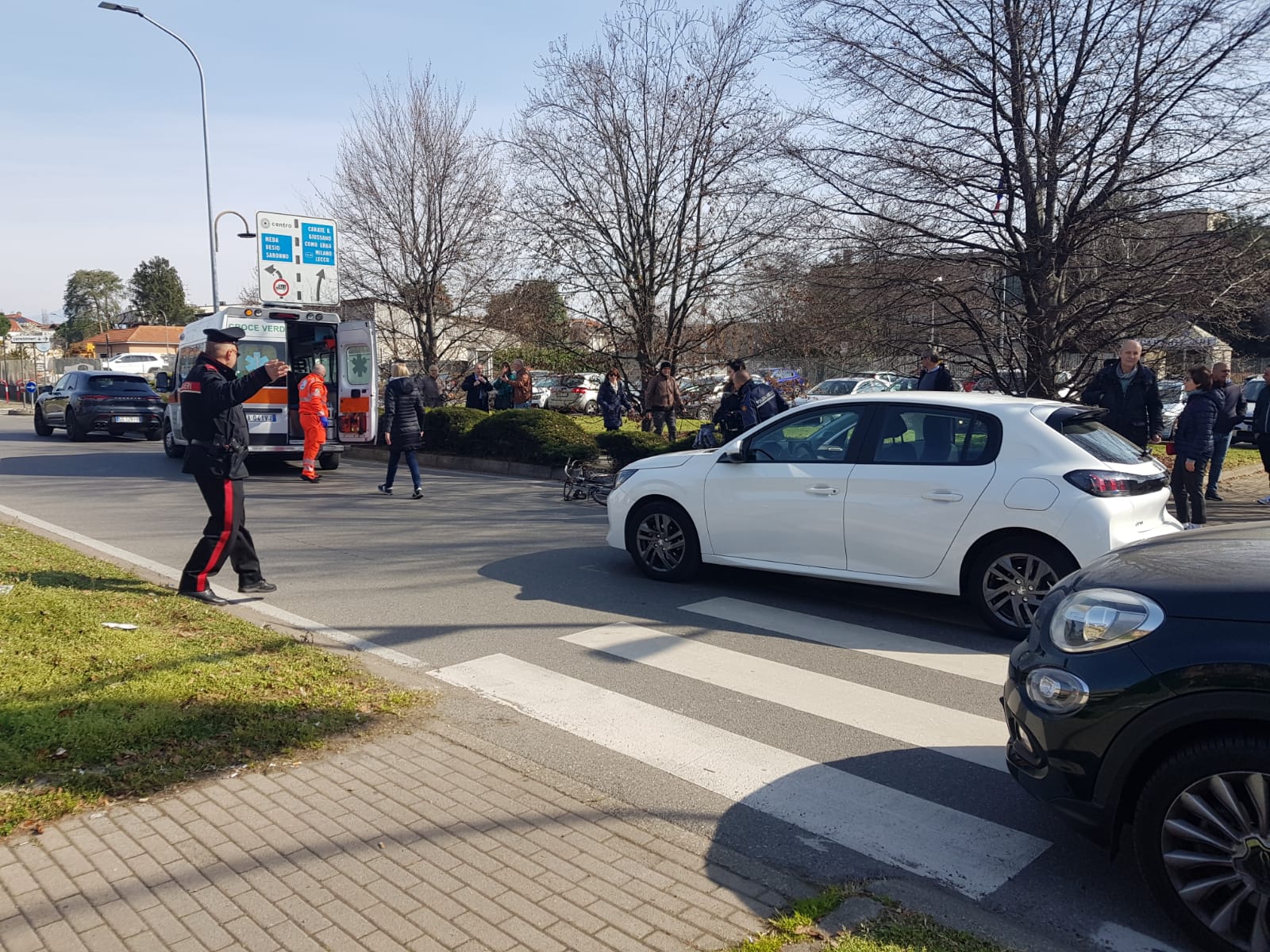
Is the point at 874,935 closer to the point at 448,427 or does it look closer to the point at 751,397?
the point at 751,397

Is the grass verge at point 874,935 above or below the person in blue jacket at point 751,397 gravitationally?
below

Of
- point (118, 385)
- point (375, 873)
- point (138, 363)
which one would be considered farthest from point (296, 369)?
point (138, 363)

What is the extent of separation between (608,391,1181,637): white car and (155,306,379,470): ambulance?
34.6ft

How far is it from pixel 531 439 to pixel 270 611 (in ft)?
31.0

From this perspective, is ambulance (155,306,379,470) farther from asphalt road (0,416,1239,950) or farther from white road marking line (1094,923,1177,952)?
white road marking line (1094,923,1177,952)

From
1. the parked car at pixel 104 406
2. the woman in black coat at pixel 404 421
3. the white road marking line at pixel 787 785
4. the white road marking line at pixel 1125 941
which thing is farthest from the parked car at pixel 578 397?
the white road marking line at pixel 1125 941

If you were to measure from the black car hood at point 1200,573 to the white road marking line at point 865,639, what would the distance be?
2089 millimetres

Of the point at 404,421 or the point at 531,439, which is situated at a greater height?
the point at 404,421

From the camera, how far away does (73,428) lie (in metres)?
22.5

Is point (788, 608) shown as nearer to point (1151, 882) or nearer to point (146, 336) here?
point (1151, 882)

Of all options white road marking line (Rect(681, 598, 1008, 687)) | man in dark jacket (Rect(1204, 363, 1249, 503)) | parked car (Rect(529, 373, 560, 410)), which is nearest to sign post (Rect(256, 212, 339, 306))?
parked car (Rect(529, 373, 560, 410))

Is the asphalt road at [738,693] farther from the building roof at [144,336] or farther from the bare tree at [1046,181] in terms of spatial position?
the building roof at [144,336]

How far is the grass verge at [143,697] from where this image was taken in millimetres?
4102

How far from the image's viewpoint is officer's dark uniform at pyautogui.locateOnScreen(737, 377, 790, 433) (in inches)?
465
